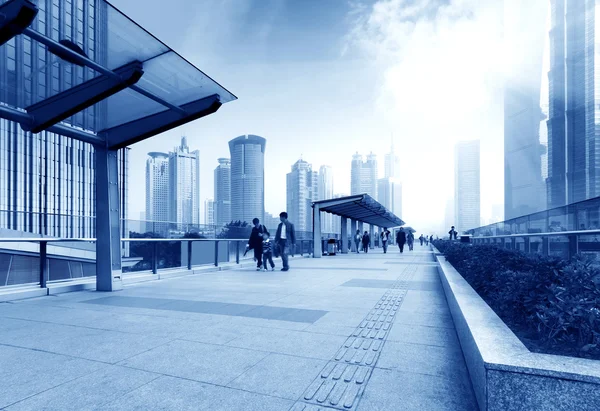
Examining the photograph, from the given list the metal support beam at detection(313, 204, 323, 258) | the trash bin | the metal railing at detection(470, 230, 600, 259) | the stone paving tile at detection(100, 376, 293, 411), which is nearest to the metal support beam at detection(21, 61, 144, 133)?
the stone paving tile at detection(100, 376, 293, 411)

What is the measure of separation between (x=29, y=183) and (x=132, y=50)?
6669cm

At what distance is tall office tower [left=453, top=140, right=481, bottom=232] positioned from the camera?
136 metres

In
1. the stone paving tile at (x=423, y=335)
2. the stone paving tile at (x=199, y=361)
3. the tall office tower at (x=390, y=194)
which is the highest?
the tall office tower at (x=390, y=194)

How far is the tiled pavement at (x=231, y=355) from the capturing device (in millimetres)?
2537

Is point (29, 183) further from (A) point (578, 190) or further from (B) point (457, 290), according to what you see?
(A) point (578, 190)

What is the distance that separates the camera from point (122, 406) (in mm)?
2414

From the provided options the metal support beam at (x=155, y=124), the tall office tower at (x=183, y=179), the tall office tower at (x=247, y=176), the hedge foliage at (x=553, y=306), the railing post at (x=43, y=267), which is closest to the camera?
the hedge foliage at (x=553, y=306)

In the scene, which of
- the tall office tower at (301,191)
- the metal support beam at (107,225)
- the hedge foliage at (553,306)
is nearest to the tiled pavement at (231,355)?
the hedge foliage at (553,306)

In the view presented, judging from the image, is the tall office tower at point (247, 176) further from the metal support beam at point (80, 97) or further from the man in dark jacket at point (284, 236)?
the metal support beam at point (80, 97)

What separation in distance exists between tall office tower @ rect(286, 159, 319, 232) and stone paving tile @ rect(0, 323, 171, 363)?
88942 millimetres

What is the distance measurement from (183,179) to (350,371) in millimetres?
117951

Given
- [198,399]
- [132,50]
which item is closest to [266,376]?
[198,399]

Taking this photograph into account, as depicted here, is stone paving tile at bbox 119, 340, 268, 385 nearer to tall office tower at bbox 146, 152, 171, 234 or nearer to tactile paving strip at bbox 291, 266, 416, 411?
tactile paving strip at bbox 291, 266, 416, 411

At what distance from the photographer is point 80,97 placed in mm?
5305
